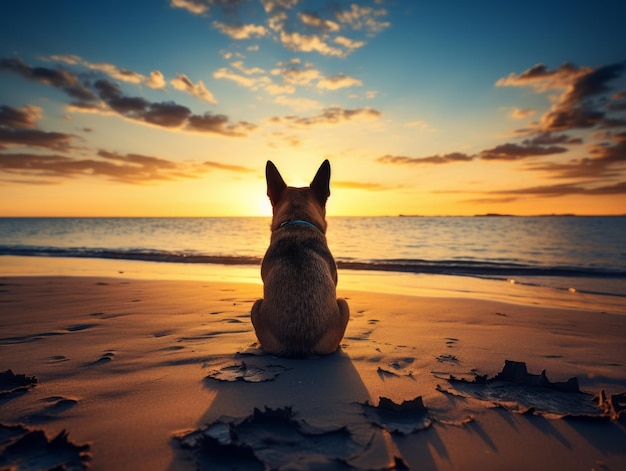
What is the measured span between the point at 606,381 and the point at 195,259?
→ 19222mm

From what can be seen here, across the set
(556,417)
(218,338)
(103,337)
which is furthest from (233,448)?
(103,337)

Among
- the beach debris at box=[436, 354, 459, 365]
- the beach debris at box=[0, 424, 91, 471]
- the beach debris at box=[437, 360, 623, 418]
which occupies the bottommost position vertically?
the beach debris at box=[436, 354, 459, 365]

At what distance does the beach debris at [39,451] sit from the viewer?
2033mm

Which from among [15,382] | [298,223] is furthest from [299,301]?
[15,382]

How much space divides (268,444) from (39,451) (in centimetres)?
147

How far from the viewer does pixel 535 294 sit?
1042 centimetres

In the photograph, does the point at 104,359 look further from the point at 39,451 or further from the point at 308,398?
the point at 308,398

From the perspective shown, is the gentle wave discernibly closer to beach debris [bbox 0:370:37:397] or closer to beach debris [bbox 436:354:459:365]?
beach debris [bbox 436:354:459:365]

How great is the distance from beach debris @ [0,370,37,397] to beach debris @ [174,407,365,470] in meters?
1.86

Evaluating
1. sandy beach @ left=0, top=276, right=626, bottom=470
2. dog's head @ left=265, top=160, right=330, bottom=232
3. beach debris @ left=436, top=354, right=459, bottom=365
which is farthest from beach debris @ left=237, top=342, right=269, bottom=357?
beach debris @ left=436, top=354, right=459, bottom=365

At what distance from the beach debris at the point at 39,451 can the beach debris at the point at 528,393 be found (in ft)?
9.67

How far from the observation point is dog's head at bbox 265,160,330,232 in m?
5.12

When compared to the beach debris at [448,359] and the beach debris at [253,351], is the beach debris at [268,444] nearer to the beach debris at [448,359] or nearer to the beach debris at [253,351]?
the beach debris at [253,351]

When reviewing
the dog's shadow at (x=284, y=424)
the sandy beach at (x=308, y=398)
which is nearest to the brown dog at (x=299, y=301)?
the sandy beach at (x=308, y=398)
